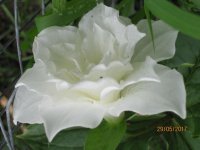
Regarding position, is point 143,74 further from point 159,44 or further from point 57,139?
point 57,139

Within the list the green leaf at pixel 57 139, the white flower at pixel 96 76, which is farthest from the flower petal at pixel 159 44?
the green leaf at pixel 57 139

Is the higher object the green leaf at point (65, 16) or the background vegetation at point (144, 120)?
the green leaf at point (65, 16)

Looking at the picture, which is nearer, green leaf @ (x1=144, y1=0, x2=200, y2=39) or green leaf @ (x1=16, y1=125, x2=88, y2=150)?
green leaf @ (x1=144, y1=0, x2=200, y2=39)

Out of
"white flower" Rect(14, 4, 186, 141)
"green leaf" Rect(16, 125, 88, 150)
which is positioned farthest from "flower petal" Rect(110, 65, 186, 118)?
"green leaf" Rect(16, 125, 88, 150)
